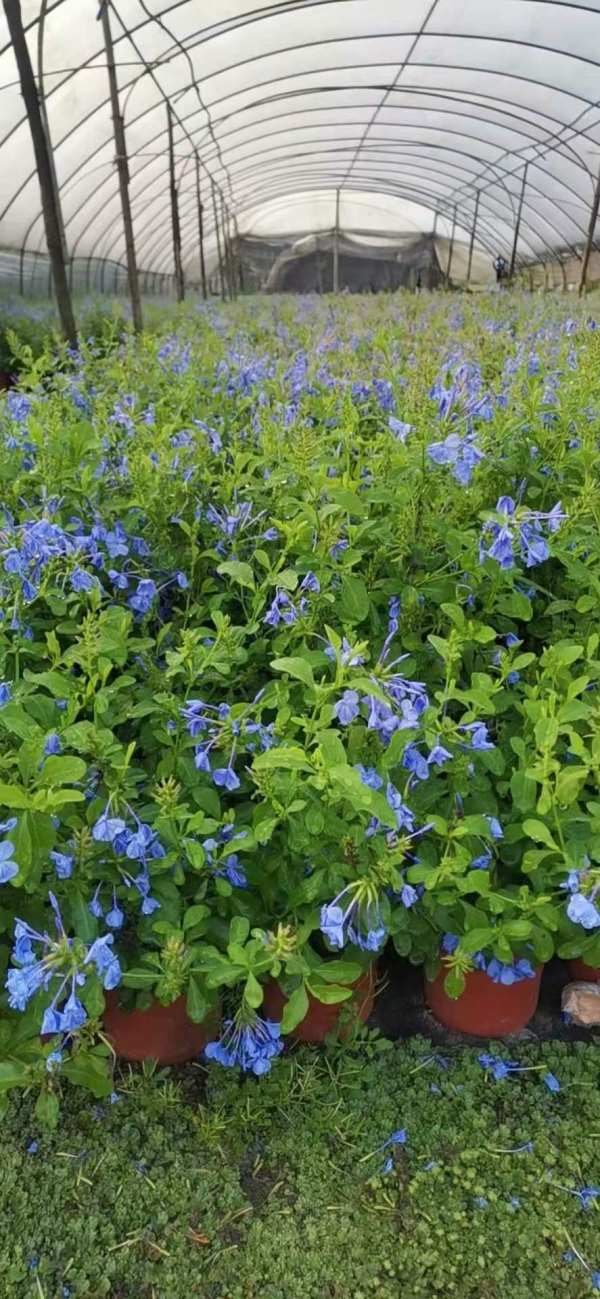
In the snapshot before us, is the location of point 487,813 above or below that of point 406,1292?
above

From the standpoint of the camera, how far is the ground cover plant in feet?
4.88

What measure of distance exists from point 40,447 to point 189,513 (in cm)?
41

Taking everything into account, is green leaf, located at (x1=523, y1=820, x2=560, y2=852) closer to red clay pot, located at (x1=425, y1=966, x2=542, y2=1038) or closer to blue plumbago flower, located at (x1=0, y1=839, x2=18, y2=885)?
red clay pot, located at (x1=425, y1=966, x2=542, y2=1038)

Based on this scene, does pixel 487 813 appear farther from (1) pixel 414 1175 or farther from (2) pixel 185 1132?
(2) pixel 185 1132

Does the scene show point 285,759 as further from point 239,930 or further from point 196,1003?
point 196,1003

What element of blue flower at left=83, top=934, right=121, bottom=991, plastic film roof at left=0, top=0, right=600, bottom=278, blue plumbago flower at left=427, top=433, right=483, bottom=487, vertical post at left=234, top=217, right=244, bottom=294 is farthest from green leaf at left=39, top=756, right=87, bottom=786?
vertical post at left=234, top=217, right=244, bottom=294

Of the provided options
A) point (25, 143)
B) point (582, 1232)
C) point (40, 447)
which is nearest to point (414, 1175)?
point (582, 1232)

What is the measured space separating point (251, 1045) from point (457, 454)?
4.14 feet

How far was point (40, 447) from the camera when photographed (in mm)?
2189

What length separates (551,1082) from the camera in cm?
199

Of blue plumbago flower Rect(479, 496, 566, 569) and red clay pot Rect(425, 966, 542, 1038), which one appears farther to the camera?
red clay pot Rect(425, 966, 542, 1038)

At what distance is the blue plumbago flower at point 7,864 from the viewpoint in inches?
51.3

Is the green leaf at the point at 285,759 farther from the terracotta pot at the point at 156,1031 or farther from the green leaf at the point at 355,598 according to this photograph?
the terracotta pot at the point at 156,1031

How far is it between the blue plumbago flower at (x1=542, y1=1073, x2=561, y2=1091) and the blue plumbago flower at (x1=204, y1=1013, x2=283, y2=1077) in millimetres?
714
